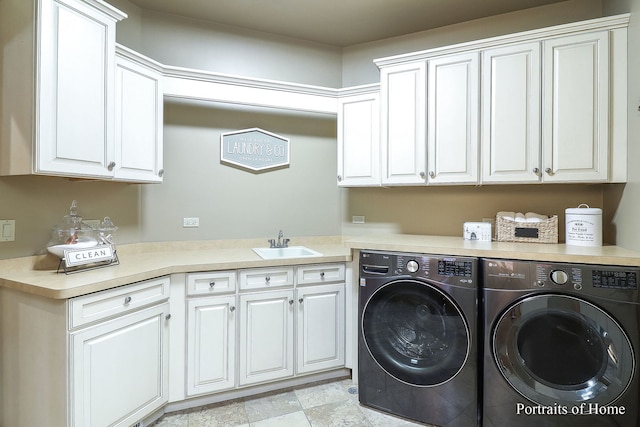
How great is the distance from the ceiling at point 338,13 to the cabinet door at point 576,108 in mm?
704

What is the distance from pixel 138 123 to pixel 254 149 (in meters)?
0.94

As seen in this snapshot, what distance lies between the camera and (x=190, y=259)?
7.44 feet

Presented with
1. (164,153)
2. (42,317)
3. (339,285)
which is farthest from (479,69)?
(42,317)

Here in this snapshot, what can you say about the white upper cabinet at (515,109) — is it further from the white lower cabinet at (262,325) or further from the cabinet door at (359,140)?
the white lower cabinet at (262,325)

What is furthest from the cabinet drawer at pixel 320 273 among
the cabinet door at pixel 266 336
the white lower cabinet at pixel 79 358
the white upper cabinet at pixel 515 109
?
the white lower cabinet at pixel 79 358

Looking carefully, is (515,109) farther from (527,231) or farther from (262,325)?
(262,325)

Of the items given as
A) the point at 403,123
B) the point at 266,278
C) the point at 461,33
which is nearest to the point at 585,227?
the point at 403,123

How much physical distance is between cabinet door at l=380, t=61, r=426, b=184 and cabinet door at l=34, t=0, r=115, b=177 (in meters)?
1.80

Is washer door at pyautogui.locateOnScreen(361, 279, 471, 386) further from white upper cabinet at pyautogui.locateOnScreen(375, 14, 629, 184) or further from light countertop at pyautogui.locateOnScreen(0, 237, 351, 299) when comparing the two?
white upper cabinet at pyautogui.locateOnScreen(375, 14, 629, 184)

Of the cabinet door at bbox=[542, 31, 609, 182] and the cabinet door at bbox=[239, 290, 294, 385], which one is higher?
the cabinet door at bbox=[542, 31, 609, 182]

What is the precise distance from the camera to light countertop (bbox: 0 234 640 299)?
1636mm

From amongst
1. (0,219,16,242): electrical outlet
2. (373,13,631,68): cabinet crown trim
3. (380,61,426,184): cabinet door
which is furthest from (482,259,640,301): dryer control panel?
(0,219,16,242): electrical outlet

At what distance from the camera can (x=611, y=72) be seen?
78.8 inches

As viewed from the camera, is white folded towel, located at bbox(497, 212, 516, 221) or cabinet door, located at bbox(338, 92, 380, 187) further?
cabinet door, located at bbox(338, 92, 380, 187)
